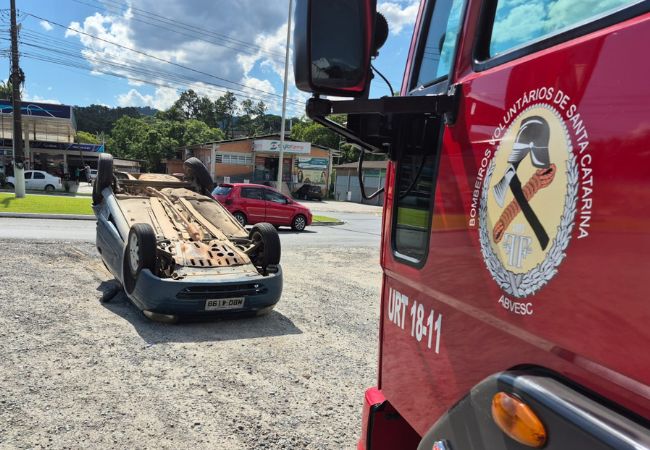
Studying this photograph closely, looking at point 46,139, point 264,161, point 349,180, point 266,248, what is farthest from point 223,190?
point 46,139

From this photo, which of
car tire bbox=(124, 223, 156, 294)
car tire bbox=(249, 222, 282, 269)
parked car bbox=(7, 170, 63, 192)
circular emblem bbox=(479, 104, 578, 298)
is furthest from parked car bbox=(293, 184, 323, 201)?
circular emblem bbox=(479, 104, 578, 298)

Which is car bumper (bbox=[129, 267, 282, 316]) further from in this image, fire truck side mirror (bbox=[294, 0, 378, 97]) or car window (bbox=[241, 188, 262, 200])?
car window (bbox=[241, 188, 262, 200])

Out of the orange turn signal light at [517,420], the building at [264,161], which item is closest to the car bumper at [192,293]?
the orange turn signal light at [517,420]

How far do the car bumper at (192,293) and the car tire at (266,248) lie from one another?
468 mm

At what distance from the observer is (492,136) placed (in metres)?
1.39

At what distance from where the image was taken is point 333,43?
159 centimetres

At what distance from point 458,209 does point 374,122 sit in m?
0.56

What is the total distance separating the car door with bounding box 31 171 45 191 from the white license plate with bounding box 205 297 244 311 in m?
29.8

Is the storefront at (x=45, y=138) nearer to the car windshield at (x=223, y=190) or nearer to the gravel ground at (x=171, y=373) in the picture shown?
the car windshield at (x=223, y=190)

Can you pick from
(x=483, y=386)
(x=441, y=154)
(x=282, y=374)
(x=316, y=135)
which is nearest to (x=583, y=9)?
(x=441, y=154)

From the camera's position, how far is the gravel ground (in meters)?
3.27

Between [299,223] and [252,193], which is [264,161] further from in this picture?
[252,193]

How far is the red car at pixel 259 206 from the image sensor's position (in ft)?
52.9

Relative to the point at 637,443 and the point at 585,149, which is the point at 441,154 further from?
the point at 637,443
